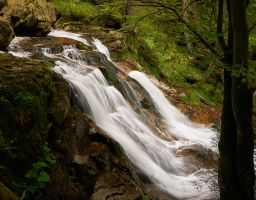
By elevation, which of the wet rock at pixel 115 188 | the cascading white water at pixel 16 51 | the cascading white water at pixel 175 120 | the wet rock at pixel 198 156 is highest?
the cascading white water at pixel 16 51

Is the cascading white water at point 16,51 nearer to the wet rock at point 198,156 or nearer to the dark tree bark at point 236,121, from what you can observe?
the wet rock at point 198,156

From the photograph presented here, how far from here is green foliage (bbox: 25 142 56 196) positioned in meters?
4.57

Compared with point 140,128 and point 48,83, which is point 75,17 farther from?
point 48,83

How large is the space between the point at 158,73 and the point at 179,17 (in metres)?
9.97

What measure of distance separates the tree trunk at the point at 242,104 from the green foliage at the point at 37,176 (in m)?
2.49

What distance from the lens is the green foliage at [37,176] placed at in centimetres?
457

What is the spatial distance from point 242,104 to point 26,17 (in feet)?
30.7

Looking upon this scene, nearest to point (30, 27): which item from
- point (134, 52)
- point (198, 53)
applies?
point (134, 52)

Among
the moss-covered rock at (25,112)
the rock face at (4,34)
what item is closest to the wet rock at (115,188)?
the moss-covered rock at (25,112)

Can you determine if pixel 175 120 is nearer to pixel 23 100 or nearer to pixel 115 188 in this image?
pixel 115 188

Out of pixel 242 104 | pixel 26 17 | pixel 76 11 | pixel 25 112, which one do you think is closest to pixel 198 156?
pixel 242 104

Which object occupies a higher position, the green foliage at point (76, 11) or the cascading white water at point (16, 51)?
the cascading white water at point (16, 51)

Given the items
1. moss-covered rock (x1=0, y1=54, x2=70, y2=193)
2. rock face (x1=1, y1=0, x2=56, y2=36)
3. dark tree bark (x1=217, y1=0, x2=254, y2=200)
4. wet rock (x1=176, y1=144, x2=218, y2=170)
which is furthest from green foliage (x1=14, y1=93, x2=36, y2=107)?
rock face (x1=1, y1=0, x2=56, y2=36)

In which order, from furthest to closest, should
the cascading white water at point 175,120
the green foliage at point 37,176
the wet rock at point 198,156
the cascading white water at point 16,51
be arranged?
the cascading white water at point 175,120 < the cascading white water at point 16,51 < the wet rock at point 198,156 < the green foliage at point 37,176
